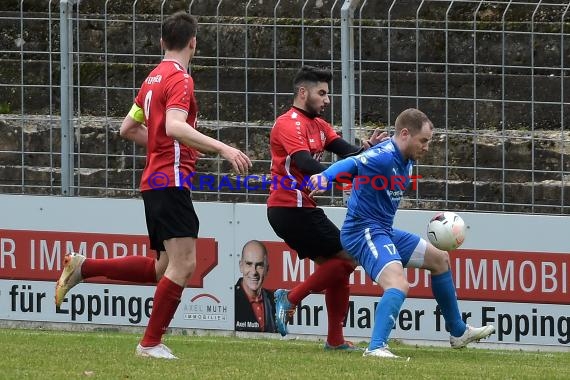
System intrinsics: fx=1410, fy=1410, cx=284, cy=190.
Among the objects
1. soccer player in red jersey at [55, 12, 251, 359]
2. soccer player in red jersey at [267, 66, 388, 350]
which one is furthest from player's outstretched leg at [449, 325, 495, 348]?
soccer player in red jersey at [55, 12, 251, 359]

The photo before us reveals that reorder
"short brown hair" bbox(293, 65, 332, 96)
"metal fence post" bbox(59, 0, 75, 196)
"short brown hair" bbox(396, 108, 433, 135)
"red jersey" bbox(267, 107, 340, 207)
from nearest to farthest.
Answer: "short brown hair" bbox(396, 108, 433, 135) < "red jersey" bbox(267, 107, 340, 207) < "short brown hair" bbox(293, 65, 332, 96) < "metal fence post" bbox(59, 0, 75, 196)

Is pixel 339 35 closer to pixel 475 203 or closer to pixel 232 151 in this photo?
pixel 475 203

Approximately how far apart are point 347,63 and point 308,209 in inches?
89.0

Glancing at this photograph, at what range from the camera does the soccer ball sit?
9844mm

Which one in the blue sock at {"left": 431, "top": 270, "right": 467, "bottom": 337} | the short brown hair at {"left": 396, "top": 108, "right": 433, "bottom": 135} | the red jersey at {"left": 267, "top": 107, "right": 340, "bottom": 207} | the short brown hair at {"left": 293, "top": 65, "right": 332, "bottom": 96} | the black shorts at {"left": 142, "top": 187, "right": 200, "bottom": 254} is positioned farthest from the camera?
the short brown hair at {"left": 293, "top": 65, "right": 332, "bottom": 96}

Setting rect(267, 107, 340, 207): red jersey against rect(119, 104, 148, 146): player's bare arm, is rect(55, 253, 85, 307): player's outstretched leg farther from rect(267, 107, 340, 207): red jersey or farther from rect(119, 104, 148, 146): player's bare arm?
rect(267, 107, 340, 207): red jersey

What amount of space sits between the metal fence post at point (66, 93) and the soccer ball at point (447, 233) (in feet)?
13.3

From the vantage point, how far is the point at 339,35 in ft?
41.5

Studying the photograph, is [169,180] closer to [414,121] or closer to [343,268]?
[414,121]

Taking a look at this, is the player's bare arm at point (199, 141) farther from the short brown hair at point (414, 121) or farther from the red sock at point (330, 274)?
the red sock at point (330, 274)

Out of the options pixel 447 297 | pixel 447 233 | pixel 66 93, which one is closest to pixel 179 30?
pixel 447 233

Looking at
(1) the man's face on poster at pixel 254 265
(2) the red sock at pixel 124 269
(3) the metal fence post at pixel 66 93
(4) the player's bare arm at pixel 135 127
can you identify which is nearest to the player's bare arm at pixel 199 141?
(4) the player's bare arm at pixel 135 127

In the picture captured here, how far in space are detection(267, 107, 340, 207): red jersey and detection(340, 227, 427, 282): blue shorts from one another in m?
0.62

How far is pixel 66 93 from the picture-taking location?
12.7 metres
